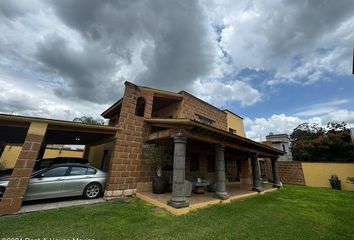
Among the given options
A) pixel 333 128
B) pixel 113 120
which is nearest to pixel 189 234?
pixel 113 120

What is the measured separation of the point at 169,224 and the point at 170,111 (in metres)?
7.70

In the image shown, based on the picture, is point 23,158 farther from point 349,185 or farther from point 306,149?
point 306,149

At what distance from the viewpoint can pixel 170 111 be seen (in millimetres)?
11422

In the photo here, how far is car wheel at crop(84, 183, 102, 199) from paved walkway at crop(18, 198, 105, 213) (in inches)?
10.1

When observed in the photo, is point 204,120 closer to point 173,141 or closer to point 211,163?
point 211,163

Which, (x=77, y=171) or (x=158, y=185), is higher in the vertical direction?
(x=77, y=171)

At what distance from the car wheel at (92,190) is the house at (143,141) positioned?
52 centimetres

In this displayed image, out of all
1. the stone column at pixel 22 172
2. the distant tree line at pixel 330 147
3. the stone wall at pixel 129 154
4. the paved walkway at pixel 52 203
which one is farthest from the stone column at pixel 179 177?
the distant tree line at pixel 330 147

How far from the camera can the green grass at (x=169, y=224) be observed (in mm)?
3887

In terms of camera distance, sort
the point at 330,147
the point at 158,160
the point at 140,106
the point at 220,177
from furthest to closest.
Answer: the point at 330,147 → the point at 140,106 → the point at 158,160 → the point at 220,177

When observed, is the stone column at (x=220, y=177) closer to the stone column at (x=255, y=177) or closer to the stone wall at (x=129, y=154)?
the stone wall at (x=129, y=154)

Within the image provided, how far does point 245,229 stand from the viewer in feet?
14.6

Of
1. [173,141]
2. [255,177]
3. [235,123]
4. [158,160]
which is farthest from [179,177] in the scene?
[235,123]

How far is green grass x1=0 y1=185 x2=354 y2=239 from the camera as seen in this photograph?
3887 mm
